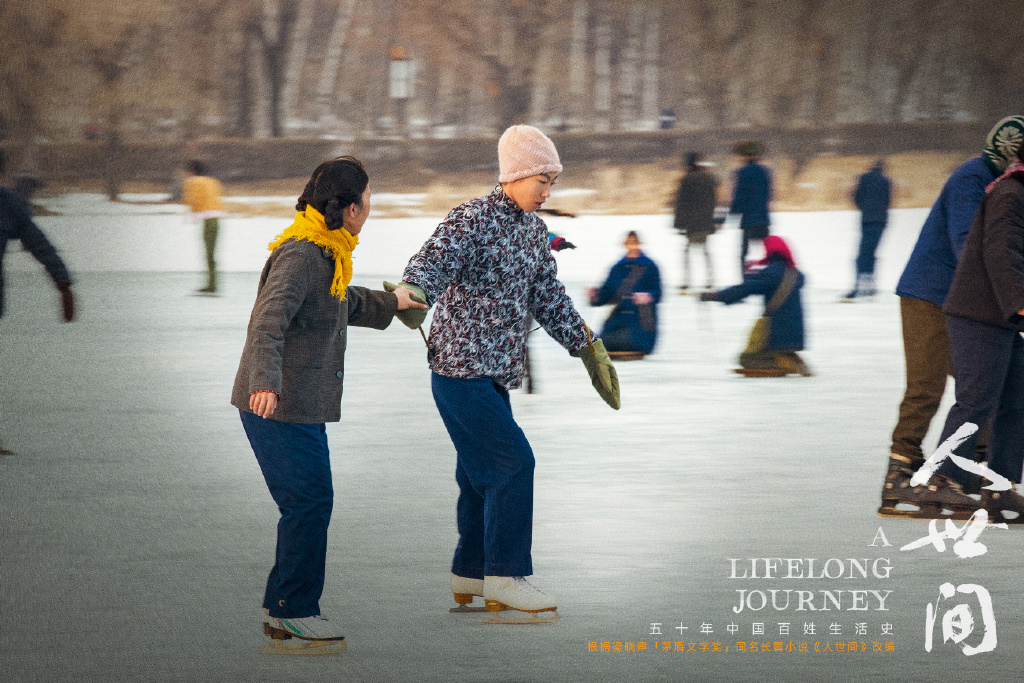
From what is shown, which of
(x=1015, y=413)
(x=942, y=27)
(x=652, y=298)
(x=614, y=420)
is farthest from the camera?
(x=942, y=27)

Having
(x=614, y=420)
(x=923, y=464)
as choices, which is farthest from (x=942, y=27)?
(x=923, y=464)

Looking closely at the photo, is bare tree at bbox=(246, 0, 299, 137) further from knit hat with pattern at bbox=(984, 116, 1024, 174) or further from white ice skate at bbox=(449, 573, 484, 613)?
white ice skate at bbox=(449, 573, 484, 613)

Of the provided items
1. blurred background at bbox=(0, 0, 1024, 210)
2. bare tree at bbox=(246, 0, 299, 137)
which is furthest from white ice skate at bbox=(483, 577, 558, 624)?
bare tree at bbox=(246, 0, 299, 137)

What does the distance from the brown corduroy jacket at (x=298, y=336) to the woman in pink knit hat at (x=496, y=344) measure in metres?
0.25

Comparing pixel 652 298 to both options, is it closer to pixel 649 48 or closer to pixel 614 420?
pixel 614 420

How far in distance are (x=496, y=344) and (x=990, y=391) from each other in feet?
5.89

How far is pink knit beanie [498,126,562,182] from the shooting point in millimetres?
3449

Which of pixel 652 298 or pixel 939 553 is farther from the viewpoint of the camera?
pixel 652 298

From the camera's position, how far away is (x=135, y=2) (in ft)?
50.6

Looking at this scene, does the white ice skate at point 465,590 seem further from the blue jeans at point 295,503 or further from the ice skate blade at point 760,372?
the ice skate blade at point 760,372

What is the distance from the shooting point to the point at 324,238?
10.7ft

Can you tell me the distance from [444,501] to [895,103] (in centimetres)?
1215

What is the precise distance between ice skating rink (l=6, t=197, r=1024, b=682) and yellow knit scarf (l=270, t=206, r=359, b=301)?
33.0 inches

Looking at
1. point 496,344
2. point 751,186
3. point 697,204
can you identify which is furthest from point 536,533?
point 697,204
